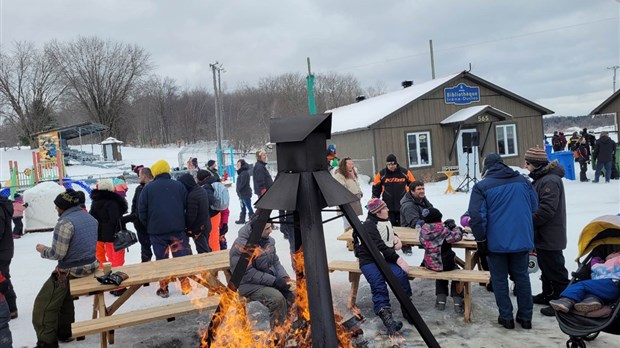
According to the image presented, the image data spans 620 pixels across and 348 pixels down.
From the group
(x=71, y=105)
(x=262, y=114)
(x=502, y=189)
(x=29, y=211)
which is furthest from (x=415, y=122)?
(x=71, y=105)

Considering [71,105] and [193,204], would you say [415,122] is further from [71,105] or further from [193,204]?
[71,105]

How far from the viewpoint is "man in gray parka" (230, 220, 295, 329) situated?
4.93 m

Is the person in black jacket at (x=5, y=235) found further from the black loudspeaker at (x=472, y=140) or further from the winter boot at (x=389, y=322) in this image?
the black loudspeaker at (x=472, y=140)

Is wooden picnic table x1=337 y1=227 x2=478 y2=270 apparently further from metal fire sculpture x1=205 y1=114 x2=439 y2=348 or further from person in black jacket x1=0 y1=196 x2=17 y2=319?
person in black jacket x1=0 y1=196 x2=17 y2=319

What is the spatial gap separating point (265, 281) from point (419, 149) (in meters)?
18.3

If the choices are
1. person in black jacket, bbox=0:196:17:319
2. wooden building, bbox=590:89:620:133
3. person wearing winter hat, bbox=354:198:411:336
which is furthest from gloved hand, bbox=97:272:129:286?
wooden building, bbox=590:89:620:133

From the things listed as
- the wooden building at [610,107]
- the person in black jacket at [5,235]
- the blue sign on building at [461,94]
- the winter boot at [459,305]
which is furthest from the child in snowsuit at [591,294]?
the wooden building at [610,107]

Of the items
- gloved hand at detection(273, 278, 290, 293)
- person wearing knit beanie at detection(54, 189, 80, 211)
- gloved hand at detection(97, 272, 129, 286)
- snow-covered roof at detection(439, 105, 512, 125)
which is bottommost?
gloved hand at detection(273, 278, 290, 293)

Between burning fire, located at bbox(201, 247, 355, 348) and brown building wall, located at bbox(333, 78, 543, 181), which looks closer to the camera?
burning fire, located at bbox(201, 247, 355, 348)

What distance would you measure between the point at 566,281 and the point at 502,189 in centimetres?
160

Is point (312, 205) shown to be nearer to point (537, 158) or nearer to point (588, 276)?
point (588, 276)

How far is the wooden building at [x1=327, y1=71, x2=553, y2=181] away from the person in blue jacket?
1654 centimetres

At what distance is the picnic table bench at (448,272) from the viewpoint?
5166mm

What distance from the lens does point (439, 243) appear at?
5.43m
